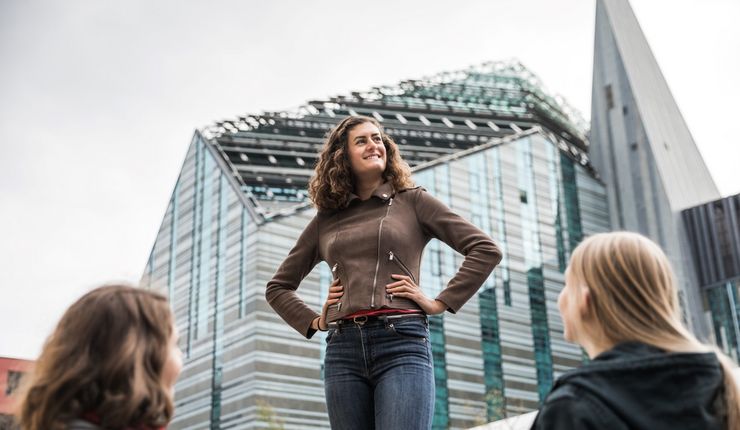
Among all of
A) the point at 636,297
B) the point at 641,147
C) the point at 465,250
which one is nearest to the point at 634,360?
the point at 636,297

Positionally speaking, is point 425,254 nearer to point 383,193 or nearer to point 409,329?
point 383,193

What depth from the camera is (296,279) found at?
485 centimetres

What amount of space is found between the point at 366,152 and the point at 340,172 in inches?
6.0

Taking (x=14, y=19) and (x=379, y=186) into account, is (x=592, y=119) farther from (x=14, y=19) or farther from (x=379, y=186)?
(x=379, y=186)

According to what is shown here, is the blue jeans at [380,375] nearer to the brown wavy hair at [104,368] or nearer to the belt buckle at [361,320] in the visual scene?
the belt buckle at [361,320]

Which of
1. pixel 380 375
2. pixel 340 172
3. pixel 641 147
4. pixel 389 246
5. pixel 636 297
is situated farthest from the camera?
pixel 641 147

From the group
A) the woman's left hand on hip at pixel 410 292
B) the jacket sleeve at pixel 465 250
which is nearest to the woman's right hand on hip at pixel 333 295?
the woman's left hand on hip at pixel 410 292

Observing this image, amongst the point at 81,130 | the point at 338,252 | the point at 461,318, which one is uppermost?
the point at 81,130

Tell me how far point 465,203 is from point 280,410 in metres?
11.0

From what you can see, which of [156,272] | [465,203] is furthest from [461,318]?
[156,272]

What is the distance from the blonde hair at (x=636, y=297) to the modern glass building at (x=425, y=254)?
30441 mm

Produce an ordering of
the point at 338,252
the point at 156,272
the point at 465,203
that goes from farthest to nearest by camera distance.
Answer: the point at 156,272 → the point at 465,203 → the point at 338,252

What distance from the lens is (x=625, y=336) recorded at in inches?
108

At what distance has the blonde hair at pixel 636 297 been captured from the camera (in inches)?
107
